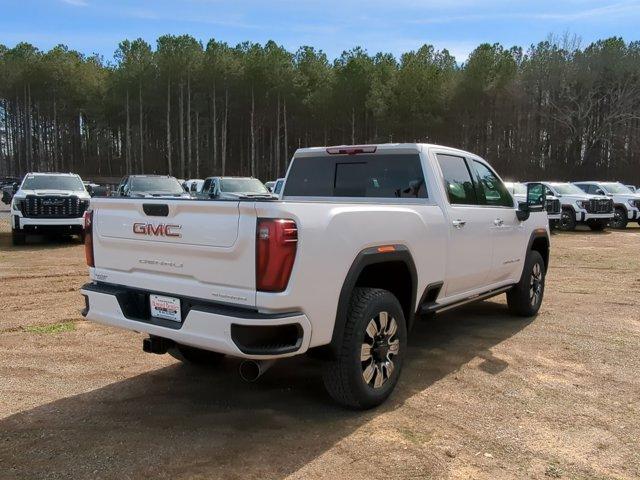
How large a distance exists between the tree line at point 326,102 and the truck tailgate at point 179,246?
43.7m

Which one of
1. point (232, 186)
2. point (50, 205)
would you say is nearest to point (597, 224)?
point (232, 186)

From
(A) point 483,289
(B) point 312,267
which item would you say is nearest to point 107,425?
(B) point 312,267

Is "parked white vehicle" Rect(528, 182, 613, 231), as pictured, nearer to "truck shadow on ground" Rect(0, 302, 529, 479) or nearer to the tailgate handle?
"truck shadow on ground" Rect(0, 302, 529, 479)

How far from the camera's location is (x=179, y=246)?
138 inches

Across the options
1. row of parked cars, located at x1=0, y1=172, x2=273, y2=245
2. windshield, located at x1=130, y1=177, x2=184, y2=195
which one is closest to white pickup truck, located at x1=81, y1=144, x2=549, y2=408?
row of parked cars, located at x1=0, y1=172, x2=273, y2=245

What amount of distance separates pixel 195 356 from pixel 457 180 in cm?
288

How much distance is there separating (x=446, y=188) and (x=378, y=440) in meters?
2.36

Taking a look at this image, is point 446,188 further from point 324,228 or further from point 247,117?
point 247,117

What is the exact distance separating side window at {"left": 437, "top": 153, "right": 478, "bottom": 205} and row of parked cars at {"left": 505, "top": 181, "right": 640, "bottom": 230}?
1425 cm

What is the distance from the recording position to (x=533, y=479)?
10.1ft

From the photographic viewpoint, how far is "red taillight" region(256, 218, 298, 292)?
3.12 m

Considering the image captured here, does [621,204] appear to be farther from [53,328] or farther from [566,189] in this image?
[53,328]

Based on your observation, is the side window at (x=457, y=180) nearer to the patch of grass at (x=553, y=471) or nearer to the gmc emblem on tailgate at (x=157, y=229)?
the patch of grass at (x=553, y=471)

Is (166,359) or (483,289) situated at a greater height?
(483,289)
